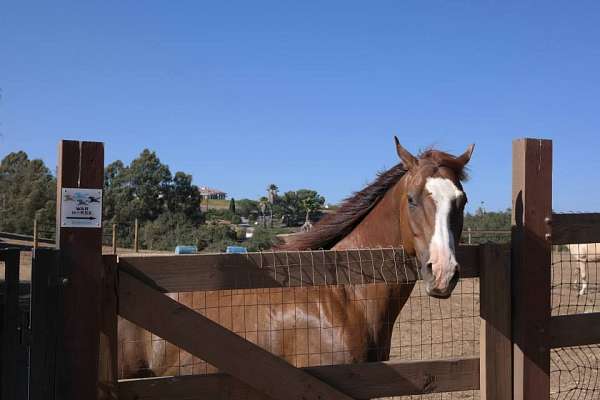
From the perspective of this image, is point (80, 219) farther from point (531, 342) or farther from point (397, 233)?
point (531, 342)

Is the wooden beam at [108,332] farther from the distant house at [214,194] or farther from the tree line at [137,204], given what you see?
the distant house at [214,194]

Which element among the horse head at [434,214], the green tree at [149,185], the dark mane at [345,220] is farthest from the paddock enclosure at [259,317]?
the green tree at [149,185]

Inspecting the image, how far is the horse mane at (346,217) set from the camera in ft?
12.9

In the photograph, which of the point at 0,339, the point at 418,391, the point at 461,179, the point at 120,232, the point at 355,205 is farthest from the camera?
the point at 120,232

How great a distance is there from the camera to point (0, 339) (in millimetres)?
2223

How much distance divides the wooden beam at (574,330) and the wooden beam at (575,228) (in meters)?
0.48

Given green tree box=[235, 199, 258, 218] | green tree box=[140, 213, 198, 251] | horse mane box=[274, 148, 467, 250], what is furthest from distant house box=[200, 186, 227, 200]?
horse mane box=[274, 148, 467, 250]

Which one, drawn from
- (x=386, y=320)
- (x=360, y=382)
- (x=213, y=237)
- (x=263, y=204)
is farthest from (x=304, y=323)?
(x=263, y=204)

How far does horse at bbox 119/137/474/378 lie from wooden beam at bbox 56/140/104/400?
4.47 feet

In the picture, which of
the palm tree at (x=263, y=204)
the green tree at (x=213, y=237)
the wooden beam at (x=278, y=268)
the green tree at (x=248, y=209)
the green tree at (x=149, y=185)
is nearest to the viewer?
the wooden beam at (x=278, y=268)

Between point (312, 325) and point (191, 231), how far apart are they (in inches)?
1257

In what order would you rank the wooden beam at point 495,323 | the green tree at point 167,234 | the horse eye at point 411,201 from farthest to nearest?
the green tree at point 167,234
the horse eye at point 411,201
the wooden beam at point 495,323

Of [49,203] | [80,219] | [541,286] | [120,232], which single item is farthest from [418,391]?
[49,203]

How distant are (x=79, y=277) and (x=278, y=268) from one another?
96 cm
